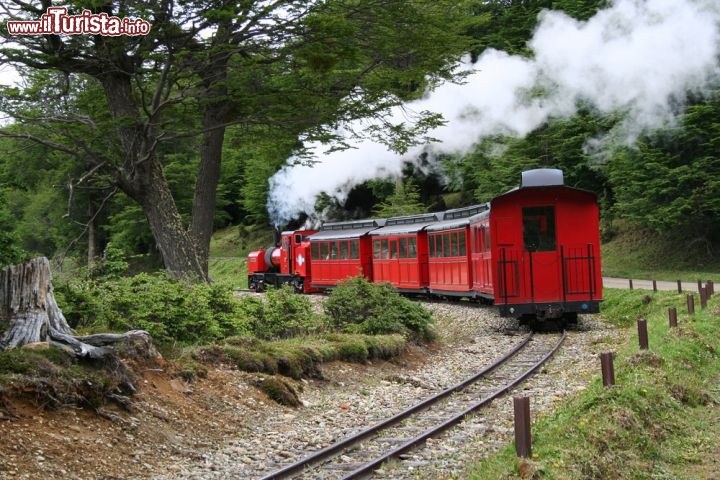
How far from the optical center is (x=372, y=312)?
16703mm

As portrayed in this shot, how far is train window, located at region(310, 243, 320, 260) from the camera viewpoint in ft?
105

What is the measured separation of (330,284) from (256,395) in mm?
20558

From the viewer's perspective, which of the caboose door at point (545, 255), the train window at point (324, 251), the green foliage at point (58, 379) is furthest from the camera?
the train window at point (324, 251)

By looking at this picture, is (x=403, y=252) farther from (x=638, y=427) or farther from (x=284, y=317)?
(x=638, y=427)

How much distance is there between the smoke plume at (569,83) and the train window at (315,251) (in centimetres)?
387

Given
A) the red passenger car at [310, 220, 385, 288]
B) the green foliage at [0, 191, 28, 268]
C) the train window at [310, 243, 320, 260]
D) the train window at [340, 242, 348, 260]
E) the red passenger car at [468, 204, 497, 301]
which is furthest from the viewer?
the train window at [310, 243, 320, 260]

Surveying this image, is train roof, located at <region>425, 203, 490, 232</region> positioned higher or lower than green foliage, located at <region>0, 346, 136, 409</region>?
higher

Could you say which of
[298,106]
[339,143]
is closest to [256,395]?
[298,106]

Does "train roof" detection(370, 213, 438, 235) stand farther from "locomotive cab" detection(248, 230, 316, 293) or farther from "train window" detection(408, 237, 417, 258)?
"locomotive cab" detection(248, 230, 316, 293)

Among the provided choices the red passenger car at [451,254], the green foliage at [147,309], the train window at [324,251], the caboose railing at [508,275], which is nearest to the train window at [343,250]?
the train window at [324,251]

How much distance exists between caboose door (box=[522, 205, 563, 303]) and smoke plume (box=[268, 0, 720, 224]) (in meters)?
8.08

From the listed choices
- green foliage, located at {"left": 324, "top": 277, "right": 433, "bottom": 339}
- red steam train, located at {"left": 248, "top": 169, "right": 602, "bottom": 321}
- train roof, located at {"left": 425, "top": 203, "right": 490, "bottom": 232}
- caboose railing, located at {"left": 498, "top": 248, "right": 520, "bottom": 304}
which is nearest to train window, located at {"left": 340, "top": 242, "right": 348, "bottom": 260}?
train roof, located at {"left": 425, "top": 203, "right": 490, "bottom": 232}

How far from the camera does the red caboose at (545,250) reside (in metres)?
17.9

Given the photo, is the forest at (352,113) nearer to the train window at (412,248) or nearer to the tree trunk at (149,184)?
the tree trunk at (149,184)
